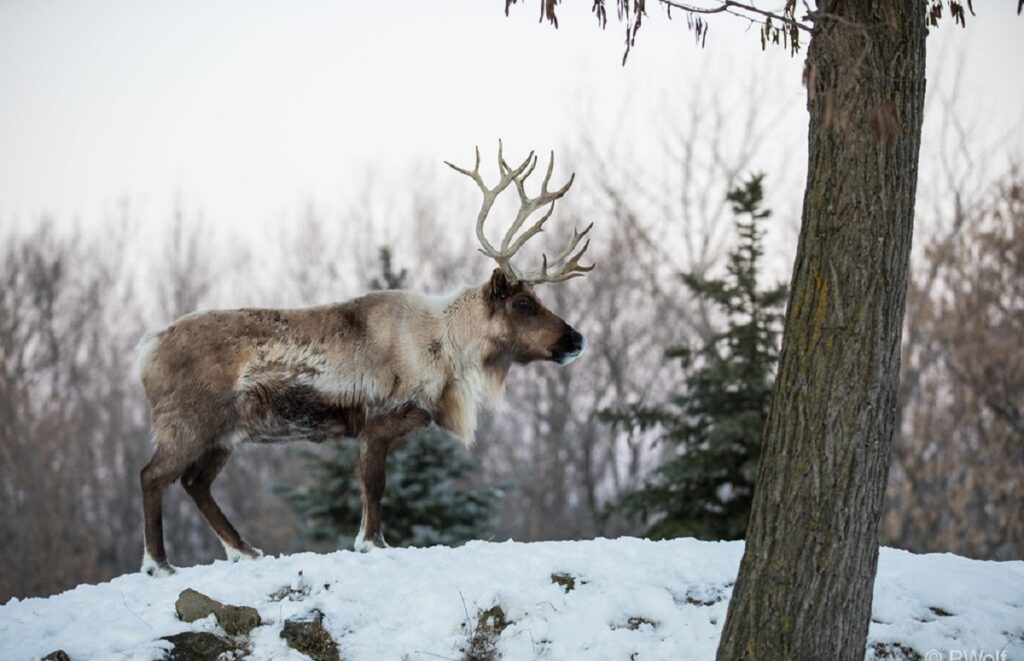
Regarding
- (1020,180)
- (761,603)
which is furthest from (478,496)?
(1020,180)

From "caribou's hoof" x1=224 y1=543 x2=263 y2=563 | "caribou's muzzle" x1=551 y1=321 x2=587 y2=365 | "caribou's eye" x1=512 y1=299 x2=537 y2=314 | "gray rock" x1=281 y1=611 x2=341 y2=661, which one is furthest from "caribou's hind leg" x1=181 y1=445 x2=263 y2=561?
"caribou's muzzle" x1=551 y1=321 x2=587 y2=365

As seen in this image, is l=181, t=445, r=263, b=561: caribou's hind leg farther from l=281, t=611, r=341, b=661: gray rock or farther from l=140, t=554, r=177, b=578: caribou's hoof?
l=281, t=611, r=341, b=661: gray rock

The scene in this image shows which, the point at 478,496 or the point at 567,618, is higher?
the point at 567,618

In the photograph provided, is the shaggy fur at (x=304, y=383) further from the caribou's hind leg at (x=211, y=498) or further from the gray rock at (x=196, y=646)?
the gray rock at (x=196, y=646)

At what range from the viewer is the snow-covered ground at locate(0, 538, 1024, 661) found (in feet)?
16.8

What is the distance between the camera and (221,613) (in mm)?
5344

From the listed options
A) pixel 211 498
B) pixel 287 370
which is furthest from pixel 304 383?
pixel 211 498

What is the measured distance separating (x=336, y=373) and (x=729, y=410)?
7100 mm

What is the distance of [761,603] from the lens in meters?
4.14

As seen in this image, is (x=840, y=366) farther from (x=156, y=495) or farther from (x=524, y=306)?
(x=156, y=495)

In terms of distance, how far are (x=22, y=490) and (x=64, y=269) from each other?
30.1ft

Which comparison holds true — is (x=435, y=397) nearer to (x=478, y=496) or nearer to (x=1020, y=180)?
(x=478, y=496)

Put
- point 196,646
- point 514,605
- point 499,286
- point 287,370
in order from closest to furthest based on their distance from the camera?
point 196,646, point 514,605, point 287,370, point 499,286

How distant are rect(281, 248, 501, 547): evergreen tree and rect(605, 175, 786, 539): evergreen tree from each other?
254 centimetres
